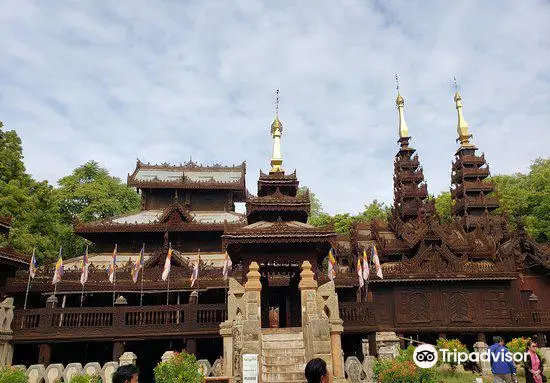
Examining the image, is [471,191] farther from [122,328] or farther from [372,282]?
[122,328]

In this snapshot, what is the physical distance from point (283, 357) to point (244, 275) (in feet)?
15.3

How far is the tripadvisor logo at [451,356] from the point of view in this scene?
34.2ft

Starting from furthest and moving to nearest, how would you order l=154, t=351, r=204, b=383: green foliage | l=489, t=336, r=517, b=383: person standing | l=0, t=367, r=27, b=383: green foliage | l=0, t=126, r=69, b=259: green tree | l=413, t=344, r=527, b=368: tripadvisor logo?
l=0, t=126, r=69, b=259: green tree → l=0, t=367, r=27, b=383: green foliage → l=154, t=351, r=204, b=383: green foliage → l=413, t=344, r=527, b=368: tripadvisor logo → l=489, t=336, r=517, b=383: person standing

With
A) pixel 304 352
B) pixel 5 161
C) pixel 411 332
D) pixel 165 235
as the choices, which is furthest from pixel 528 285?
pixel 5 161

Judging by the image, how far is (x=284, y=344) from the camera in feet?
50.0

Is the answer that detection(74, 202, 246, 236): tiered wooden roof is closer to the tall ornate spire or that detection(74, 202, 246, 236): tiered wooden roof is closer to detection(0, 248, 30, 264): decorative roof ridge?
detection(0, 248, 30, 264): decorative roof ridge

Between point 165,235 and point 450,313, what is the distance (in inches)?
785

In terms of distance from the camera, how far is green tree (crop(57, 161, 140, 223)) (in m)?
43.8

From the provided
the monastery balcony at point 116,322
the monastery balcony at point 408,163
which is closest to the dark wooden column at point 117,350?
the monastery balcony at point 116,322

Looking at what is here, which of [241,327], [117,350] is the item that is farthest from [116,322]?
[241,327]

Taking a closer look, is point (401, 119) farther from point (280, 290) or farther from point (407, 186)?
point (280, 290)

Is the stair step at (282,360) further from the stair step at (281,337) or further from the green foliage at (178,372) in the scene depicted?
the green foliage at (178,372)

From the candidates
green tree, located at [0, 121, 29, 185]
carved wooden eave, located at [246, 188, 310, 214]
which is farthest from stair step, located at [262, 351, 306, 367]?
green tree, located at [0, 121, 29, 185]

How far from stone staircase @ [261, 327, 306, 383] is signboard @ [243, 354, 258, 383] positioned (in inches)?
66.3
